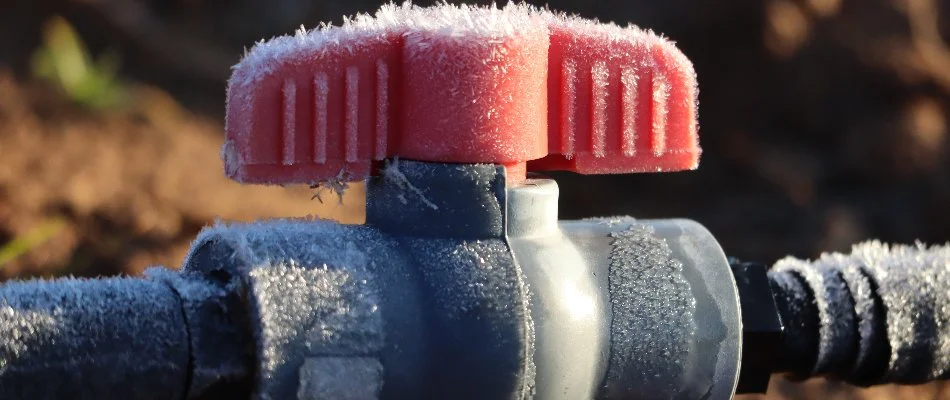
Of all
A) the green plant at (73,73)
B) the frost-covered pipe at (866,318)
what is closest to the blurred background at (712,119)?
the green plant at (73,73)

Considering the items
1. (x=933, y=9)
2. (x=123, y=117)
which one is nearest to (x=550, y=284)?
(x=123, y=117)

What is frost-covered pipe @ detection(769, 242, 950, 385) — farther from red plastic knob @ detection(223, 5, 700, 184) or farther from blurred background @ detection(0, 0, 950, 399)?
blurred background @ detection(0, 0, 950, 399)

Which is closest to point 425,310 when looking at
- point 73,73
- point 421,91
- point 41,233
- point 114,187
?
point 421,91

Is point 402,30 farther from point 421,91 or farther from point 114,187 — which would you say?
point 114,187

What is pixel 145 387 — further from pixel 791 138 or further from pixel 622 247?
pixel 791 138

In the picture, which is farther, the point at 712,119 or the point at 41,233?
the point at 712,119
